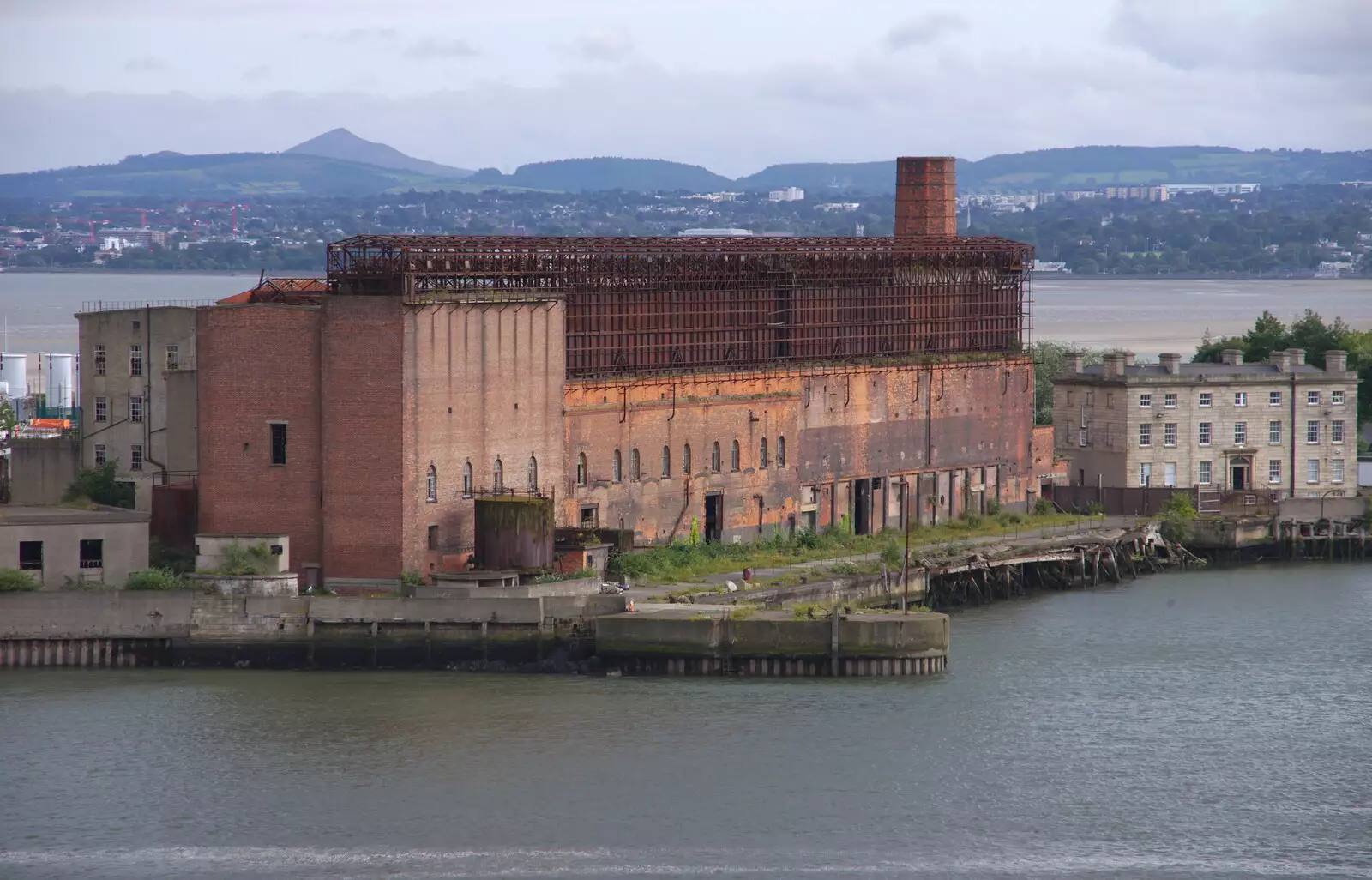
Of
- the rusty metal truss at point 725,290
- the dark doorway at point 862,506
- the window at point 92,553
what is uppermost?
the rusty metal truss at point 725,290

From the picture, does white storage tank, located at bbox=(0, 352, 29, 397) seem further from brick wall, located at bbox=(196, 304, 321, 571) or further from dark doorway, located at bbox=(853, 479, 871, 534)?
brick wall, located at bbox=(196, 304, 321, 571)

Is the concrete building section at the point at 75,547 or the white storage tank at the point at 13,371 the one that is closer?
the concrete building section at the point at 75,547

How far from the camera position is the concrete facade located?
7612 cm

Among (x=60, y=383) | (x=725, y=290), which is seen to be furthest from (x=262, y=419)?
(x=60, y=383)

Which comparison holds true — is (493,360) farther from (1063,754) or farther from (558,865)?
(558,865)

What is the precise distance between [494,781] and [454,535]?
16.9 m

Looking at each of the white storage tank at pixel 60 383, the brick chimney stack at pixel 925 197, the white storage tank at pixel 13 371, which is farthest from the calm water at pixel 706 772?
the white storage tank at pixel 13 371

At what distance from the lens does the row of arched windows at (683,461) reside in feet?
242

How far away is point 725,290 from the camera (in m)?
82.1

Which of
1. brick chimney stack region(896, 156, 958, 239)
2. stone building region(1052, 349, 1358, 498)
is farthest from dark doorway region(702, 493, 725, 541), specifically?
brick chimney stack region(896, 156, 958, 239)

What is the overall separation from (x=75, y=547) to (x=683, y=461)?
789 inches

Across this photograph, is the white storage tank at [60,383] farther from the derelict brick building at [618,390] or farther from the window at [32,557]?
the window at [32,557]

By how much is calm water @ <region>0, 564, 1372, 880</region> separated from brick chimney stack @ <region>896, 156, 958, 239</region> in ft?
134

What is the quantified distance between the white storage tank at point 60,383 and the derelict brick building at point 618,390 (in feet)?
144
